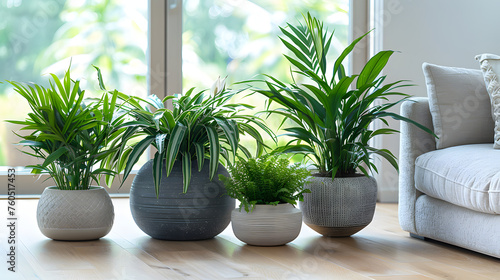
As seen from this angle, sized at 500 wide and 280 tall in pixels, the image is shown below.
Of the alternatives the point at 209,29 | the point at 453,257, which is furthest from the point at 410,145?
the point at 209,29

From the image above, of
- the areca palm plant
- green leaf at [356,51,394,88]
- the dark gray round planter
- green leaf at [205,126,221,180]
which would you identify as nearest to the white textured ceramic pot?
the dark gray round planter

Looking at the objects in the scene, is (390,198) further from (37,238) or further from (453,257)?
(37,238)

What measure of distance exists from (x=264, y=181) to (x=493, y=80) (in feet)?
3.02

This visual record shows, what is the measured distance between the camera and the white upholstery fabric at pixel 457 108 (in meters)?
2.28

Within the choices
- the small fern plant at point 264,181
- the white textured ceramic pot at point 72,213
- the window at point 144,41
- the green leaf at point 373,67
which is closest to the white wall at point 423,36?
the window at point 144,41

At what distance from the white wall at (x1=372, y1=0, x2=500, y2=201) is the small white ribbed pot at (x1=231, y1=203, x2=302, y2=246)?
1.56m

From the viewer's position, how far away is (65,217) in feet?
6.90

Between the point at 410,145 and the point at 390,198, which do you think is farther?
the point at 390,198

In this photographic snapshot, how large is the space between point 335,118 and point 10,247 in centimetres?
119

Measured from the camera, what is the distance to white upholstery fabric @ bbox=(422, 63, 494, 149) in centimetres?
228

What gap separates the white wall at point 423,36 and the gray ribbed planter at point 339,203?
4.32 feet

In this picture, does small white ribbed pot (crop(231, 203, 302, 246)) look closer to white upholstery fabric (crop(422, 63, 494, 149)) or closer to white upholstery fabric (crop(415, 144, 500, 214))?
white upholstery fabric (crop(415, 144, 500, 214))

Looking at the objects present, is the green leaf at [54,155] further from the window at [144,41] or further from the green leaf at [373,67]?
the window at [144,41]

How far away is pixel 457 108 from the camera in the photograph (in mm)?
2281
